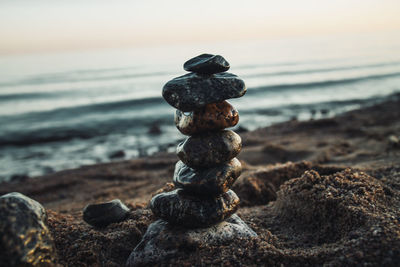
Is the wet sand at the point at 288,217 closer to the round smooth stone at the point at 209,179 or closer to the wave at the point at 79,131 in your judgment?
the round smooth stone at the point at 209,179

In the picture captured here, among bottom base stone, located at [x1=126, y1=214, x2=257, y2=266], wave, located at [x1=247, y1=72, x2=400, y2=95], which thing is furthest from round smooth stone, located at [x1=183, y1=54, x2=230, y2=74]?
wave, located at [x1=247, y1=72, x2=400, y2=95]

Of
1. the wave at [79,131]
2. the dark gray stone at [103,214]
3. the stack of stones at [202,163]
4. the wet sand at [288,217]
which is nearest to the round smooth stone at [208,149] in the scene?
the stack of stones at [202,163]

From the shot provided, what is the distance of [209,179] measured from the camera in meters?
3.41

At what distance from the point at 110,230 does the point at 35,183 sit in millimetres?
5016

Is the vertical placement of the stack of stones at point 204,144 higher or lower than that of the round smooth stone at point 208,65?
lower

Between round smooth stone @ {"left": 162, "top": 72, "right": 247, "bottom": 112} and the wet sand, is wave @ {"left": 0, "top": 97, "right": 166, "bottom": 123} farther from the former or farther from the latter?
round smooth stone @ {"left": 162, "top": 72, "right": 247, "bottom": 112}

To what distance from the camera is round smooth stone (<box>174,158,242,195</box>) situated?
3.43m

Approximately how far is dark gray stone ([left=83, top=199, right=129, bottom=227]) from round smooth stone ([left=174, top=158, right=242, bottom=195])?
1055mm

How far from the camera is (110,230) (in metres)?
3.91

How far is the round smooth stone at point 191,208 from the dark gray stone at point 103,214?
765 millimetres

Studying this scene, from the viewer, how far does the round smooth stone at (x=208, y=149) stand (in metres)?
3.44

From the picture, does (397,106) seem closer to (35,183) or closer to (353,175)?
(353,175)

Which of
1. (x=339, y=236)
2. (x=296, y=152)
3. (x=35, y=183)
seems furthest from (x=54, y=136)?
(x=339, y=236)

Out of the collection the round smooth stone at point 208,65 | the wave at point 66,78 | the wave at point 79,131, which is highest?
the round smooth stone at point 208,65
